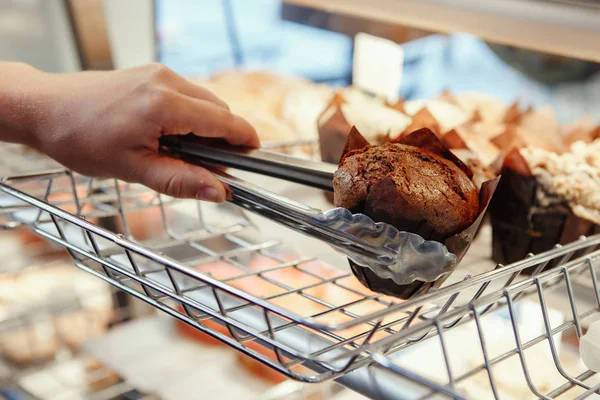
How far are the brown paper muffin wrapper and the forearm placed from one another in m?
0.67

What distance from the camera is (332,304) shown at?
0.77m

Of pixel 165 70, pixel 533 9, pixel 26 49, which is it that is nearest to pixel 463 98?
pixel 533 9

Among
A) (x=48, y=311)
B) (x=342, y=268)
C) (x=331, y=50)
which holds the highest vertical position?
(x=331, y=50)

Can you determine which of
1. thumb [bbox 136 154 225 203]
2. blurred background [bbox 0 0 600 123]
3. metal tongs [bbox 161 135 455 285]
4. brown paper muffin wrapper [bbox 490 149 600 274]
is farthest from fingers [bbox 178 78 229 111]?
blurred background [bbox 0 0 600 123]

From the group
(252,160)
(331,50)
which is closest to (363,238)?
(252,160)

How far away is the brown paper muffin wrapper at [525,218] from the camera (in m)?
0.83

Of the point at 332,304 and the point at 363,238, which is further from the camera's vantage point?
the point at 332,304

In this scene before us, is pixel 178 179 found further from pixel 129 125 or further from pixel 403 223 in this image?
pixel 403 223

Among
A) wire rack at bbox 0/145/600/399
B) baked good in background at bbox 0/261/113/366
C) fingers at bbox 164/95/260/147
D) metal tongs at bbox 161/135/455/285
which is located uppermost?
fingers at bbox 164/95/260/147

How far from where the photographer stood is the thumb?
2.38 feet

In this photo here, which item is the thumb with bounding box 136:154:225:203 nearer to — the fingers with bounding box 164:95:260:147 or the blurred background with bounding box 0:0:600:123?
the fingers with bounding box 164:95:260:147

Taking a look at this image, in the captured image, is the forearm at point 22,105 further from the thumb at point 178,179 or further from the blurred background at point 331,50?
the blurred background at point 331,50

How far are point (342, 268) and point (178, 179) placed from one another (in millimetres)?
309

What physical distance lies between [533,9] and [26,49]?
1311 mm
